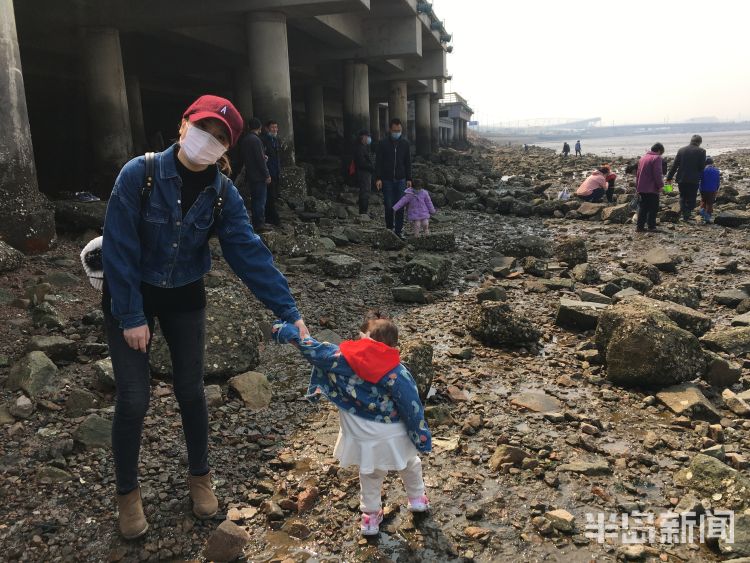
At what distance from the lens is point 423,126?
3512cm

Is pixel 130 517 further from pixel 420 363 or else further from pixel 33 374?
pixel 420 363

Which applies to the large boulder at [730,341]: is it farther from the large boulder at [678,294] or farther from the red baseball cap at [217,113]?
the red baseball cap at [217,113]

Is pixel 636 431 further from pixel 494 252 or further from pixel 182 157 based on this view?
pixel 494 252

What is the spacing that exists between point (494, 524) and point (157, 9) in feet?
40.8

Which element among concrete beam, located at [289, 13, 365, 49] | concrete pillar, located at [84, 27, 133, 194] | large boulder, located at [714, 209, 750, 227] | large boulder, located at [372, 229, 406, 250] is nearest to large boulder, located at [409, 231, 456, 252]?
large boulder, located at [372, 229, 406, 250]

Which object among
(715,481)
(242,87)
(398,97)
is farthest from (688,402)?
(398,97)

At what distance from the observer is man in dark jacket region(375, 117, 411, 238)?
9.70 m

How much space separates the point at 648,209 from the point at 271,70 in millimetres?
8298

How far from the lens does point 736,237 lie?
35.3ft

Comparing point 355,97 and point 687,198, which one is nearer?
point 687,198

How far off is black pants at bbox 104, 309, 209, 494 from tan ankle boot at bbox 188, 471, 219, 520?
1.7 inches

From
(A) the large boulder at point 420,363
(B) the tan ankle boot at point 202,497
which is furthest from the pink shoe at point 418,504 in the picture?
(A) the large boulder at point 420,363

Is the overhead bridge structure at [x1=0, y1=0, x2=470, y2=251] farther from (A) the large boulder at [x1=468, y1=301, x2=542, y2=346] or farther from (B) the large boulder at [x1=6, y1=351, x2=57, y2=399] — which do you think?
(A) the large boulder at [x1=468, y1=301, x2=542, y2=346]

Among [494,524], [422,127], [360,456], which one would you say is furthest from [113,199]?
[422,127]
